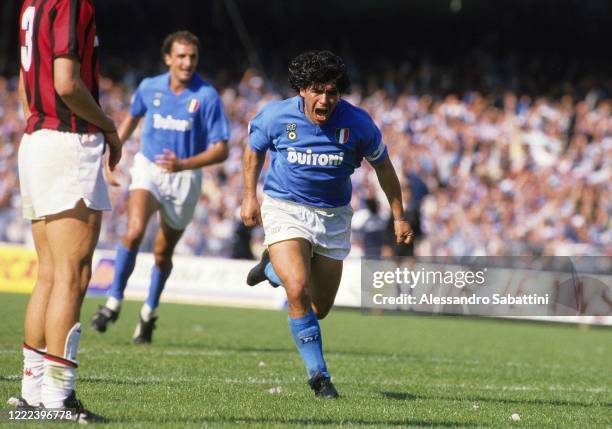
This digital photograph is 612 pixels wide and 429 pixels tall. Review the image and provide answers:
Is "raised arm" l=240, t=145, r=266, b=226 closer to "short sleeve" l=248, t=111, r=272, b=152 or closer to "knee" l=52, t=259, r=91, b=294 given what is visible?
"short sleeve" l=248, t=111, r=272, b=152

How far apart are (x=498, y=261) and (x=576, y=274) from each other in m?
3.05

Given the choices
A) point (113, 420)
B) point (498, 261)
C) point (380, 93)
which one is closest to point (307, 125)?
point (113, 420)

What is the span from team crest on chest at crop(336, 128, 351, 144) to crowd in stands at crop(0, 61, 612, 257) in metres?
12.2

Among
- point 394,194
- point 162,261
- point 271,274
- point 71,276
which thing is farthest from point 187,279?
point 71,276

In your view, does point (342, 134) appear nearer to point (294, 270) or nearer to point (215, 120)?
point (294, 270)

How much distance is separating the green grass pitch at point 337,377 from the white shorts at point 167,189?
1.26 m

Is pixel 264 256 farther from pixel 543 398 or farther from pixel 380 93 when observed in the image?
pixel 380 93

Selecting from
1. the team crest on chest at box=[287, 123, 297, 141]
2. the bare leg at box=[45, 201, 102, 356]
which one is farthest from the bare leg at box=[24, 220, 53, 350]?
the team crest on chest at box=[287, 123, 297, 141]

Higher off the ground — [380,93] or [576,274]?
[380,93]

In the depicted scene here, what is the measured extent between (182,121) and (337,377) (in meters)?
→ 3.34

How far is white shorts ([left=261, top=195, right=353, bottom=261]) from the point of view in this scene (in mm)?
7039

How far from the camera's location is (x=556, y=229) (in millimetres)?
20484

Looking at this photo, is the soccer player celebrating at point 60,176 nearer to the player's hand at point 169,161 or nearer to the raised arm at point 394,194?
the raised arm at point 394,194

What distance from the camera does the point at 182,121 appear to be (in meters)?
10.2
